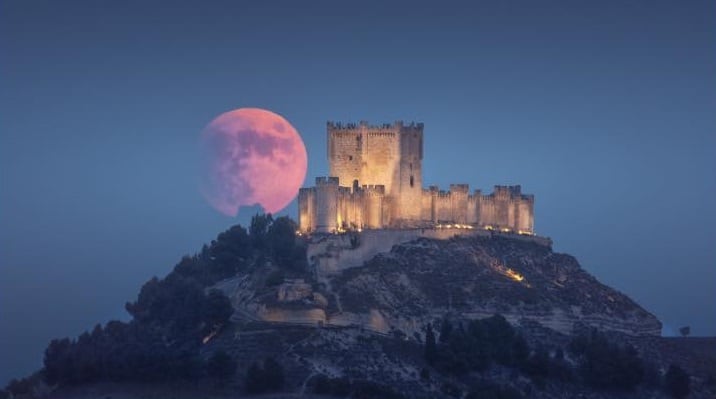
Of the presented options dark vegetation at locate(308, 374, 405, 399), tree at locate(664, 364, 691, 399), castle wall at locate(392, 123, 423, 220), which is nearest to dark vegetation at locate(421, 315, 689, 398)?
tree at locate(664, 364, 691, 399)

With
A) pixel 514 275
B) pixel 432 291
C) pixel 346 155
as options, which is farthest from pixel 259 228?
pixel 514 275

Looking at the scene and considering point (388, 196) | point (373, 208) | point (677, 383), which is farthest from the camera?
point (388, 196)

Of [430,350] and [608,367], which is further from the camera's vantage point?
[608,367]

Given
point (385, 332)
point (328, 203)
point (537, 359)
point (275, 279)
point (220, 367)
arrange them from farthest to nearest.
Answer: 1. point (328, 203)
2. point (275, 279)
3. point (385, 332)
4. point (537, 359)
5. point (220, 367)

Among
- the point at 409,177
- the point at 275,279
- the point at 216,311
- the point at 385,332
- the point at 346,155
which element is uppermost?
the point at 346,155

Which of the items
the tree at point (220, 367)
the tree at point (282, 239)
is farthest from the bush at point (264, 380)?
the tree at point (282, 239)

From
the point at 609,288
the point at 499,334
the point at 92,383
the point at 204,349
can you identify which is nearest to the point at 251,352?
the point at 204,349

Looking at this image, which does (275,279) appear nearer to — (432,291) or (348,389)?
(432,291)

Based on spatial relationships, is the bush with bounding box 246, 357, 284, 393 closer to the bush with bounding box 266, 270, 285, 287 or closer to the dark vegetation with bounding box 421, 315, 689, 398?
the dark vegetation with bounding box 421, 315, 689, 398

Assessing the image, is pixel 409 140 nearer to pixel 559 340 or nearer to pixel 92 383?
pixel 559 340
